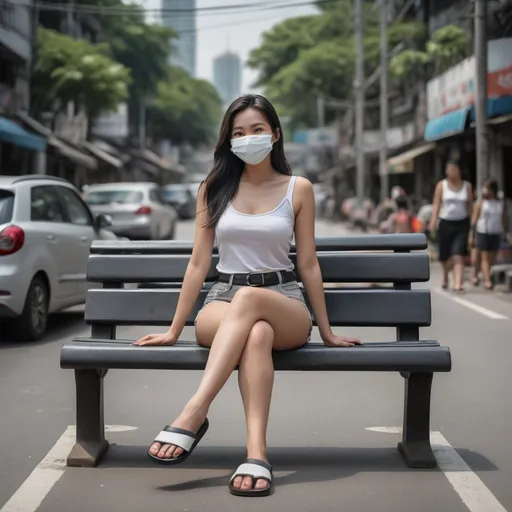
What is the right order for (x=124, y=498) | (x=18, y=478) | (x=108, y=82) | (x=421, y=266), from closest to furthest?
(x=124, y=498), (x=18, y=478), (x=421, y=266), (x=108, y=82)

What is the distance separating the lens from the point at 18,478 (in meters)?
4.27

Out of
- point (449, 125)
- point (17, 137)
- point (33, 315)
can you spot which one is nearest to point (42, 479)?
point (33, 315)

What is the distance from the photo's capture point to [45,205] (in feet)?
30.8

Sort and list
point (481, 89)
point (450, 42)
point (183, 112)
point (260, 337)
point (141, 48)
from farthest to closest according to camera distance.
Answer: point (183, 112), point (141, 48), point (450, 42), point (481, 89), point (260, 337)

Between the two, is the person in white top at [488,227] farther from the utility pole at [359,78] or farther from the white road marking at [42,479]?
the utility pole at [359,78]

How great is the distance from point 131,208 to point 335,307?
58.8ft

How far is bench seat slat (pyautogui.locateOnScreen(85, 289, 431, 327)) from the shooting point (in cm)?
465

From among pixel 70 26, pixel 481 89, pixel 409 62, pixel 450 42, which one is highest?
pixel 70 26

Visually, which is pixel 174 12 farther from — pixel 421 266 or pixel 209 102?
pixel 209 102

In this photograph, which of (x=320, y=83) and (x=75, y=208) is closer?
(x=75, y=208)

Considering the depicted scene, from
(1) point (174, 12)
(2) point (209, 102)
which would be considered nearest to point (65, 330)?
(1) point (174, 12)

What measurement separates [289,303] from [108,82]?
33.7 meters

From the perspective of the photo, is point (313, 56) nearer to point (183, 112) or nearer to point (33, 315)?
point (183, 112)

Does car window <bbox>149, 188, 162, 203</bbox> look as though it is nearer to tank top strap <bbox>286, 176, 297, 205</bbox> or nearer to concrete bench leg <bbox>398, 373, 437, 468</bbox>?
tank top strap <bbox>286, 176, 297, 205</bbox>
